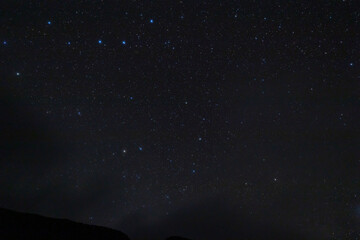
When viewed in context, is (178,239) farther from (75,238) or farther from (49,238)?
(49,238)

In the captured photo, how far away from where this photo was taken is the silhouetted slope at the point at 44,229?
31.6 ft

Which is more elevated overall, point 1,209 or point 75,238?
point 1,209

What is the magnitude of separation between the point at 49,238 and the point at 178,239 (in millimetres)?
4351

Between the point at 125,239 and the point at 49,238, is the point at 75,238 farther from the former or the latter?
the point at 125,239

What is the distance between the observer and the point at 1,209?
10.1m

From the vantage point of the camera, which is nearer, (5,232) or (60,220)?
(5,232)

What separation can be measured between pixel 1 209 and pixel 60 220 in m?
1.60

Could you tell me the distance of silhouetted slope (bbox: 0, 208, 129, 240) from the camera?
9.62 metres

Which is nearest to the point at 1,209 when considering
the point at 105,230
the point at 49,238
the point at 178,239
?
the point at 49,238

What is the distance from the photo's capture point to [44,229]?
10.1 meters

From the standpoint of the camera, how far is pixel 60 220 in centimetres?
1062

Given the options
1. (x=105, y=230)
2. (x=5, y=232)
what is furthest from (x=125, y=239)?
(x=5, y=232)

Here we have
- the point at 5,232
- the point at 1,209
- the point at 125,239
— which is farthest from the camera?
the point at 125,239

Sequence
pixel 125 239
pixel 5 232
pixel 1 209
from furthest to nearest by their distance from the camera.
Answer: pixel 125 239 → pixel 1 209 → pixel 5 232
